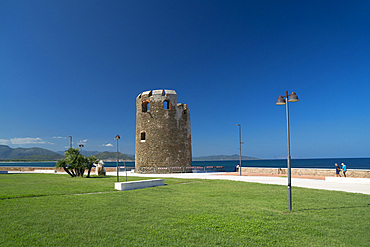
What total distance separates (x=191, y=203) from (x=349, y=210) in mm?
5033

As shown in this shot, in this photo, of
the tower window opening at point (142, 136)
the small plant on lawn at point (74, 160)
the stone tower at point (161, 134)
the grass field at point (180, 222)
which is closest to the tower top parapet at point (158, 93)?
the stone tower at point (161, 134)

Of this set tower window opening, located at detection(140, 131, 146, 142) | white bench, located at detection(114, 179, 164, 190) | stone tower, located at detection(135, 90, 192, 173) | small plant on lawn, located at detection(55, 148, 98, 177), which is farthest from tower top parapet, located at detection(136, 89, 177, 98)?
white bench, located at detection(114, 179, 164, 190)

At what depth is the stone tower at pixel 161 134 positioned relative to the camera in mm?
28422

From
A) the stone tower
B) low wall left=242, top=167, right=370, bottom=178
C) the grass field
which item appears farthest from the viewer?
the stone tower

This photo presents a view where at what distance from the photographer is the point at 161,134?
28438 millimetres

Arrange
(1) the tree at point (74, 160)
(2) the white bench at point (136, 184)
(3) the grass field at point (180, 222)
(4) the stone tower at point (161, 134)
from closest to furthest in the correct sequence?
(3) the grass field at point (180, 222) < (2) the white bench at point (136, 184) < (1) the tree at point (74, 160) < (4) the stone tower at point (161, 134)

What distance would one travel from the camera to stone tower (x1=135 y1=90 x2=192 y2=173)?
93.2ft

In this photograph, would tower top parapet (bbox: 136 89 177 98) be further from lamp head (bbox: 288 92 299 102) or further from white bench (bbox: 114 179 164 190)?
lamp head (bbox: 288 92 299 102)

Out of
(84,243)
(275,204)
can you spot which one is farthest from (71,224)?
(275,204)

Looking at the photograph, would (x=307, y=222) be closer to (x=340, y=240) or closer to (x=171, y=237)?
(x=340, y=240)

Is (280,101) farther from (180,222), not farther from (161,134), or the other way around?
(161,134)

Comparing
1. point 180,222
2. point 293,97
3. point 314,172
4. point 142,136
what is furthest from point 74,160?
point 314,172

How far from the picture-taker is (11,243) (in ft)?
15.8

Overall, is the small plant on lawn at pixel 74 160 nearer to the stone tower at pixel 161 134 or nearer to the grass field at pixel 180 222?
the stone tower at pixel 161 134
